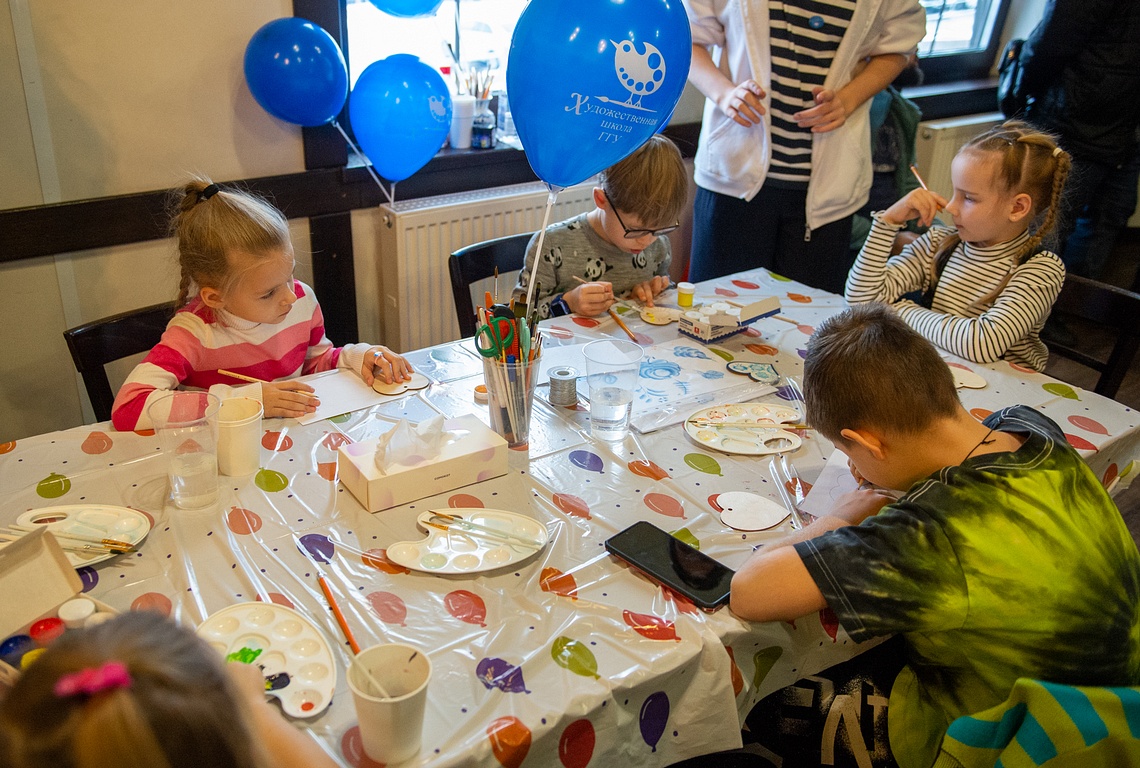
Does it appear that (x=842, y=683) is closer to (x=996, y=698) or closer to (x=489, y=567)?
(x=996, y=698)

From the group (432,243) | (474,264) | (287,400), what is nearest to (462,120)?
(432,243)

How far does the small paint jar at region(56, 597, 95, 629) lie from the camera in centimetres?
95

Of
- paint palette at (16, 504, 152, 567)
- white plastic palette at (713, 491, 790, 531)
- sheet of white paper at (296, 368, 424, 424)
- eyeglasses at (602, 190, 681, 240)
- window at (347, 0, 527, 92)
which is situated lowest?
white plastic palette at (713, 491, 790, 531)

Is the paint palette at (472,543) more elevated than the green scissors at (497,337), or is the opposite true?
the green scissors at (497,337)

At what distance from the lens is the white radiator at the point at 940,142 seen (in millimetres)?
4125

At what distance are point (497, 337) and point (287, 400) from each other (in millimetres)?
429

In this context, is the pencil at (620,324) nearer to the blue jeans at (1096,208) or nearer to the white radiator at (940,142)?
the blue jeans at (1096,208)

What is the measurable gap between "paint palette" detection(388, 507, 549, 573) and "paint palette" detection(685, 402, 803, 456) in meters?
0.43

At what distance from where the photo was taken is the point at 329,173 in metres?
2.64

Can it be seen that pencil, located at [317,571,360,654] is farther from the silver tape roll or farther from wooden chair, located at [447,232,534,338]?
wooden chair, located at [447,232,534,338]

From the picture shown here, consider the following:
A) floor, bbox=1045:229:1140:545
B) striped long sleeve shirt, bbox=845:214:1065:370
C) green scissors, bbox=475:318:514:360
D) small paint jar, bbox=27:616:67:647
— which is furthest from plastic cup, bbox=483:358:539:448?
floor, bbox=1045:229:1140:545

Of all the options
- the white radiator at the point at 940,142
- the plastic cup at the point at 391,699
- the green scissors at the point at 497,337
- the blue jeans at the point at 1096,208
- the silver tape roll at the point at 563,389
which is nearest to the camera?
the plastic cup at the point at 391,699

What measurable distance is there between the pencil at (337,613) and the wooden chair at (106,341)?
81 centimetres

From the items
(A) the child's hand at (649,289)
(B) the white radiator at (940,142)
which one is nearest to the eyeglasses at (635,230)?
(A) the child's hand at (649,289)
